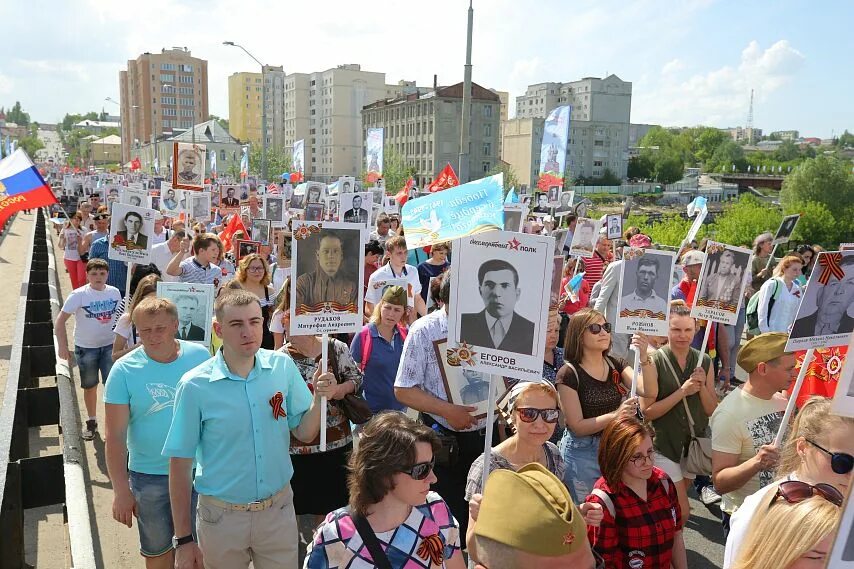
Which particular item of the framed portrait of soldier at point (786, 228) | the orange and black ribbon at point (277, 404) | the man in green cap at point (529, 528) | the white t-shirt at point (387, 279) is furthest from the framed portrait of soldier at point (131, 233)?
the framed portrait of soldier at point (786, 228)

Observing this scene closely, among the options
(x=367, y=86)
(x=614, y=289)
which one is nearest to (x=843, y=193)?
(x=614, y=289)

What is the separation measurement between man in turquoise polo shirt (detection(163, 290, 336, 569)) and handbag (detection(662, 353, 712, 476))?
8.49 feet

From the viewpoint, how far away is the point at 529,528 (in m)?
2.02

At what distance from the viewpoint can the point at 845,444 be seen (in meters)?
2.79

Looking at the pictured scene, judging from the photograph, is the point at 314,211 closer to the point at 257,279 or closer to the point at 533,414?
the point at 257,279

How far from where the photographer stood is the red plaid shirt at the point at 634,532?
10.6 feet

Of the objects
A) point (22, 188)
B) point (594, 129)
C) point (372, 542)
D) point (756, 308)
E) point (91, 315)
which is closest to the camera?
point (372, 542)

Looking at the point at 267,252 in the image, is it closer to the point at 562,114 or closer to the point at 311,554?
the point at 311,554

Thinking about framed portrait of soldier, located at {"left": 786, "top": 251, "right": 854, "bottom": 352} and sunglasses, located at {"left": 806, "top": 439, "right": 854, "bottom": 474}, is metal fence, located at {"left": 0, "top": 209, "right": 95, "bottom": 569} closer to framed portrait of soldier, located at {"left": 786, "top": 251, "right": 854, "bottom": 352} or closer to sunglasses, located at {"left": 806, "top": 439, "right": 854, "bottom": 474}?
sunglasses, located at {"left": 806, "top": 439, "right": 854, "bottom": 474}

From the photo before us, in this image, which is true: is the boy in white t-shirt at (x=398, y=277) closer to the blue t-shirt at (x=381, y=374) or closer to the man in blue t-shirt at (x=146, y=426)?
the blue t-shirt at (x=381, y=374)

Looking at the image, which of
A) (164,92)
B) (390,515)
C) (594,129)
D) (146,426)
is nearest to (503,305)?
(390,515)

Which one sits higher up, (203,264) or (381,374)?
(203,264)

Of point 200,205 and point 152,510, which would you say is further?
point 200,205

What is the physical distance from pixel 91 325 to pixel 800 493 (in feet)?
21.1
